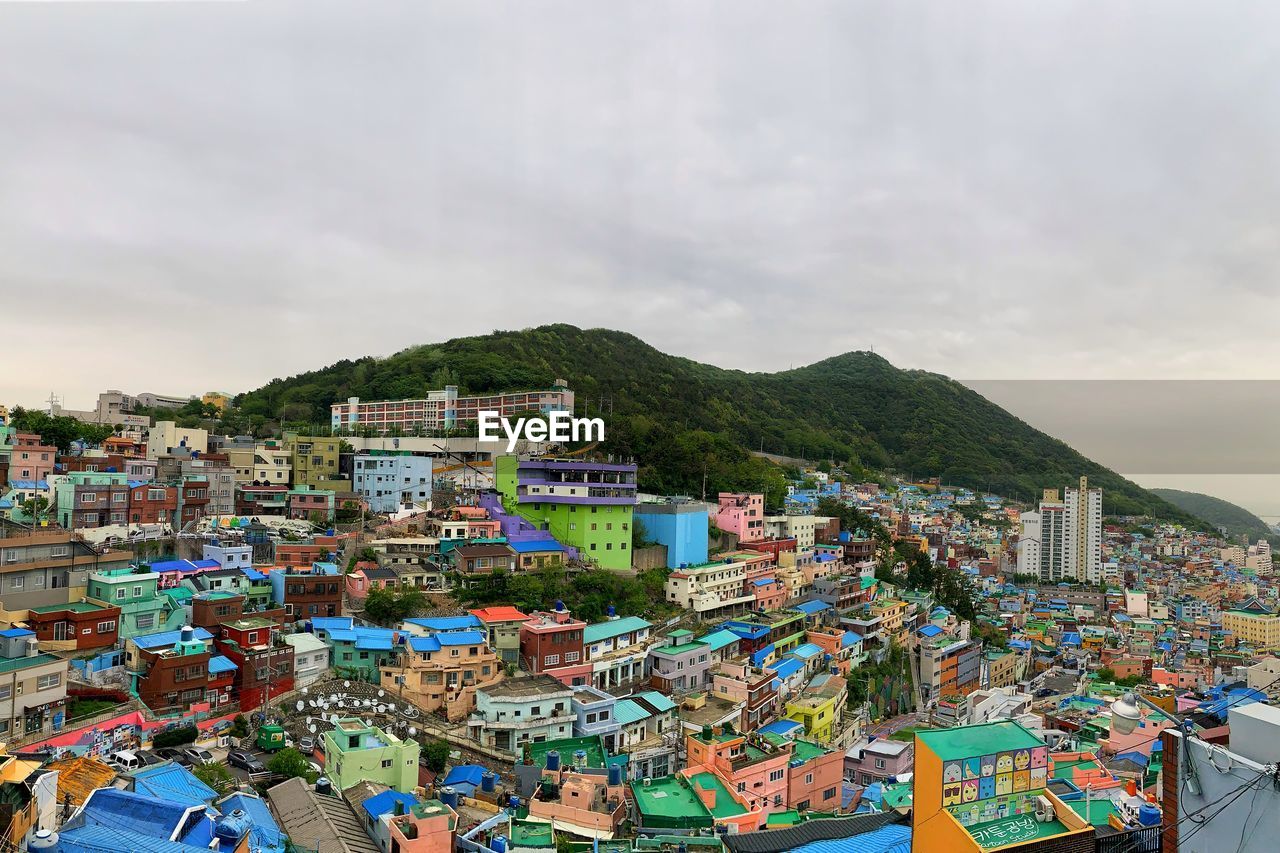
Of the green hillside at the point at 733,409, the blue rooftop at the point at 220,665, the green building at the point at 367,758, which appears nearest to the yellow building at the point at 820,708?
the green building at the point at 367,758

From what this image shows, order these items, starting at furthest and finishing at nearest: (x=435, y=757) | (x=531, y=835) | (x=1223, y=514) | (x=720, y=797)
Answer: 1. (x=1223, y=514)
2. (x=435, y=757)
3. (x=720, y=797)
4. (x=531, y=835)

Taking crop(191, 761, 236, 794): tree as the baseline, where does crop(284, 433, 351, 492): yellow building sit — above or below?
above

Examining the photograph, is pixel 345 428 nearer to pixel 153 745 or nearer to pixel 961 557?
pixel 153 745

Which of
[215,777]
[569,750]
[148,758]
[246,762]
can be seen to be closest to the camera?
[215,777]

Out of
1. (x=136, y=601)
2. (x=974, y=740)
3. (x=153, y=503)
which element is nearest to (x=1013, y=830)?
(x=974, y=740)

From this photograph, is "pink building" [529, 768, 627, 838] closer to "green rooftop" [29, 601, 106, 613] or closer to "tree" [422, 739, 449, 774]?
"tree" [422, 739, 449, 774]

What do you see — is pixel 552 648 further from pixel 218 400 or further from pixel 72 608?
pixel 218 400

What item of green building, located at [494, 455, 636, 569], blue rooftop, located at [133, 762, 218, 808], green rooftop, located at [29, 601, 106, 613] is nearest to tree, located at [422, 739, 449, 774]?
blue rooftop, located at [133, 762, 218, 808]
